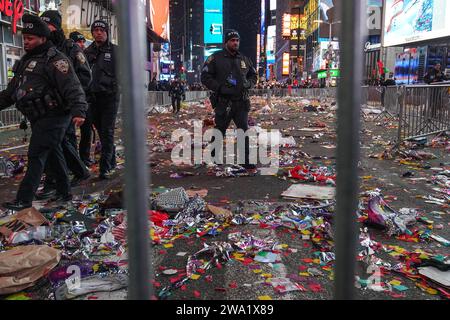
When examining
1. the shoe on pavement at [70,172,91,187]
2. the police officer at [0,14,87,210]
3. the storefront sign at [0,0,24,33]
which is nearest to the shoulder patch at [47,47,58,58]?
the police officer at [0,14,87,210]

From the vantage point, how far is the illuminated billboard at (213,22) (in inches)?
4838

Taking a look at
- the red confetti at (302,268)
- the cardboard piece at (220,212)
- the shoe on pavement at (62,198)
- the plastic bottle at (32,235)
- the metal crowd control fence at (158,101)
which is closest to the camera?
the red confetti at (302,268)

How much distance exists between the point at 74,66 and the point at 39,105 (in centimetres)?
141

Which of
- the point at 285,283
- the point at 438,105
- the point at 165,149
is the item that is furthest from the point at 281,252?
the point at 438,105

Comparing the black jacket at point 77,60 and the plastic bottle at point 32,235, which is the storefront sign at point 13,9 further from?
the plastic bottle at point 32,235

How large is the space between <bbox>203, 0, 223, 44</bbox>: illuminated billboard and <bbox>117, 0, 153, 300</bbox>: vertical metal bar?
124657mm

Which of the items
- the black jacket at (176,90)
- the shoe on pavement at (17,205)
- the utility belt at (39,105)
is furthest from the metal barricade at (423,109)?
the black jacket at (176,90)

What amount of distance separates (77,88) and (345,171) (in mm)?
4190

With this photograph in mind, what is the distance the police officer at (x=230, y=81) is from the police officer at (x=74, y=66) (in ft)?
6.51

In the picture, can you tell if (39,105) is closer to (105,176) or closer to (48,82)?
(48,82)

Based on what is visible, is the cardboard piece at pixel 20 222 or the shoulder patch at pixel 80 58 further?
the shoulder patch at pixel 80 58

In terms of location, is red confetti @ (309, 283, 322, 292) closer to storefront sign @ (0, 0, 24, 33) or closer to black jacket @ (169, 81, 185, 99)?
storefront sign @ (0, 0, 24, 33)

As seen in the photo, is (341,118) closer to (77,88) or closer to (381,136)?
(77,88)
